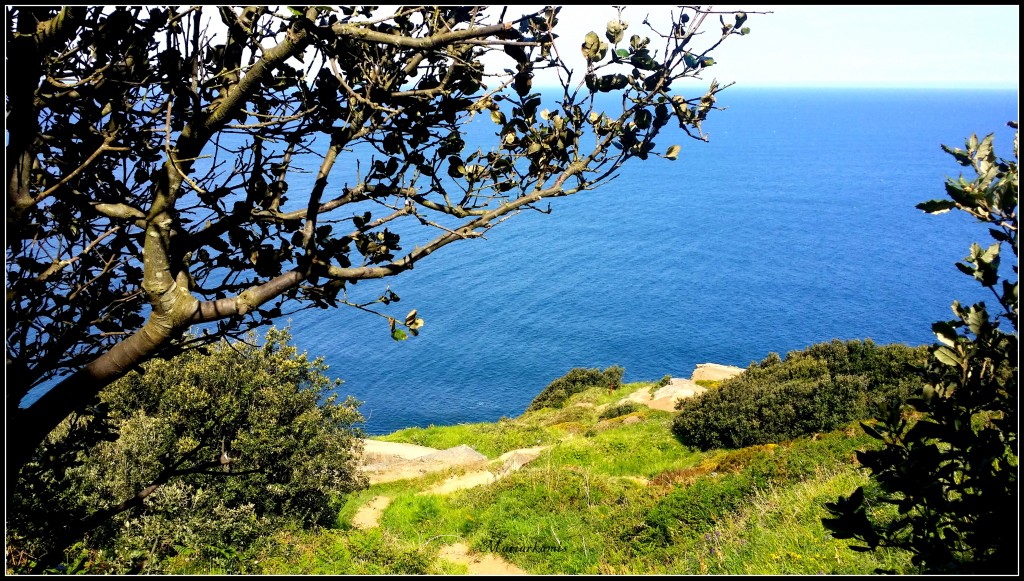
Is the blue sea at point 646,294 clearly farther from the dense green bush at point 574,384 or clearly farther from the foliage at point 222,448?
the foliage at point 222,448

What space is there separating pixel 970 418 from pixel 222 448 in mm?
11652

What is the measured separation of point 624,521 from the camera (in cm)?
1455

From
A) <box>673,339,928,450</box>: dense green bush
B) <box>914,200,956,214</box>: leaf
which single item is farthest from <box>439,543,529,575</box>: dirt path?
<box>914,200,956,214</box>: leaf

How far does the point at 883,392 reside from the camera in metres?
22.7

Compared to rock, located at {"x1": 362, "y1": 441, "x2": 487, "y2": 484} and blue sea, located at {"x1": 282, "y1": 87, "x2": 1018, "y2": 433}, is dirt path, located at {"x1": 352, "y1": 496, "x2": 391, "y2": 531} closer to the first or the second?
rock, located at {"x1": 362, "y1": 441, "x2": 487, "y2": 484}

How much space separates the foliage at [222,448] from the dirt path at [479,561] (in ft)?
14.8

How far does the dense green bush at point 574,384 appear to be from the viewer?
48.2 metres

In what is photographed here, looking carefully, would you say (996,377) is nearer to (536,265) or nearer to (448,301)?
(448,301)

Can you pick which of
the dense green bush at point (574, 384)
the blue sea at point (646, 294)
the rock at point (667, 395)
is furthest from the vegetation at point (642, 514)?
the blue sea at point (646, 294)

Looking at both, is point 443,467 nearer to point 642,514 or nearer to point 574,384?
point 642,514

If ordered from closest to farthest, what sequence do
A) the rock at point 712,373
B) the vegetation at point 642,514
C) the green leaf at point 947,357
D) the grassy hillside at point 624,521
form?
the green leaf at point 947,357 < the vegetation at point 642,514 < the grassy hillside at point 624,521 < the rock at point 712,373

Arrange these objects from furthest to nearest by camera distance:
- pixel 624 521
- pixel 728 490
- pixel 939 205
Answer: pixel 624 521
pixel 728 490
pixel 939 205

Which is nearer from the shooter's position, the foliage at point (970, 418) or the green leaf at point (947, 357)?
the foliage at point (970, 418)

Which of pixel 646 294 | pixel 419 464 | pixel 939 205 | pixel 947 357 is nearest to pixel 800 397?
pixel 419 464
